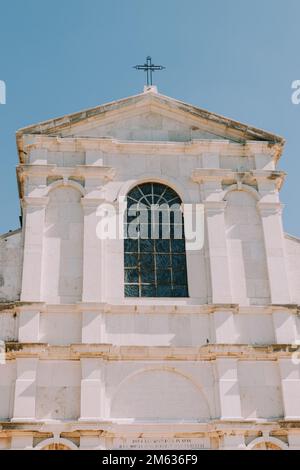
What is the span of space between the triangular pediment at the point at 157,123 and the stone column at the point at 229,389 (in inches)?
247

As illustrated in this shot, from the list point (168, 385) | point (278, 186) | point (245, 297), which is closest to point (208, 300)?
point (245, 297)

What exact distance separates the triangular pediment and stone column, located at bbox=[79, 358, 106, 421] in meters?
6.30

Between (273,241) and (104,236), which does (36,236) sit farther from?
(273,241)

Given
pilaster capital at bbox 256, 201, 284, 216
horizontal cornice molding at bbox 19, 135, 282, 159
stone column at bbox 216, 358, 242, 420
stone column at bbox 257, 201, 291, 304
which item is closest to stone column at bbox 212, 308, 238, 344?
stone column at bbox 216, 358, 242, 420

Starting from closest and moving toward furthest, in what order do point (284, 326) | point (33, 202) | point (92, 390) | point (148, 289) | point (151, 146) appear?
point (92, 390), point (284, 326), point (148, 289), point (33, 202), point (151, 146)

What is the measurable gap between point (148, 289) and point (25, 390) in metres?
3.72

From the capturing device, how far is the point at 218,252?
1684cm

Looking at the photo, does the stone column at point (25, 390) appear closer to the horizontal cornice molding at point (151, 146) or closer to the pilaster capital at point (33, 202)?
the pilaster capital at point (33, 202)

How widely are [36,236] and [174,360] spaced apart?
4.45 meters

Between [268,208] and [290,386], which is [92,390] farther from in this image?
[268,208]

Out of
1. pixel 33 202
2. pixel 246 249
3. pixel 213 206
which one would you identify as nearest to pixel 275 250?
pixel 246 249

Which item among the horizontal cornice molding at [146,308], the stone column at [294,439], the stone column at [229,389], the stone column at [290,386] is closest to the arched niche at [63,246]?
the horizontal cornice molding at [146,308]

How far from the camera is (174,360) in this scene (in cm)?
1555

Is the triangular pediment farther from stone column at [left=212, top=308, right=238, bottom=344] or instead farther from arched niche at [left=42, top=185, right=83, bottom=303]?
stone column at [left=212, top=308, right=238, bottom=344]
